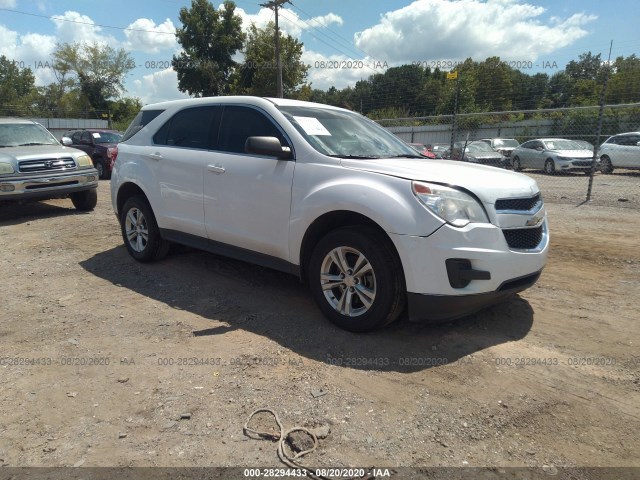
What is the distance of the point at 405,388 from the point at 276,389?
809 mm

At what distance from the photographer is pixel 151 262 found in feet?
18.6

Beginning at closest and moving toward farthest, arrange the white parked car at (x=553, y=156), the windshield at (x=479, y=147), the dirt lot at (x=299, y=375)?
1. the dirt lot at (x=299, y=375)
2. the white parked car at (x=553, y=156)
3. the windshield at (x=479, y=147)

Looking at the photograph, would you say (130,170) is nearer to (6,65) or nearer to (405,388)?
(405,388)

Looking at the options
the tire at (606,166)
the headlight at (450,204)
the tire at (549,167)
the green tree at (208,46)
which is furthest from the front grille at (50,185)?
the green tree at (208,46)

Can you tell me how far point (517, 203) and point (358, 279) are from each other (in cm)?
132

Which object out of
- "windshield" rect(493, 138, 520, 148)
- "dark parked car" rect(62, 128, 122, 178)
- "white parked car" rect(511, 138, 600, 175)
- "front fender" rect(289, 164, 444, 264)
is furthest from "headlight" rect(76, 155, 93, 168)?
"windshield" rect(493, 138, 520, 148)

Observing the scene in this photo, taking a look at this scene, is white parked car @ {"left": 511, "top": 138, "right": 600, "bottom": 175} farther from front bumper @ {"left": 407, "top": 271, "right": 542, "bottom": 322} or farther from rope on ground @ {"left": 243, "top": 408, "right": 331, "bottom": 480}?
rope on ground @ {"left": 243, "top": 408, "right": 331, "bottom": 480}

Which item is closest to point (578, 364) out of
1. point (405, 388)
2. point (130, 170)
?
point (405, 388)

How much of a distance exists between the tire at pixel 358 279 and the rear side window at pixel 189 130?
1.92 metres

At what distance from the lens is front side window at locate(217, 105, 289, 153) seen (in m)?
4.32

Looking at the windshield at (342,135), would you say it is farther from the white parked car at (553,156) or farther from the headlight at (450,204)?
the white parked car at (553,156)

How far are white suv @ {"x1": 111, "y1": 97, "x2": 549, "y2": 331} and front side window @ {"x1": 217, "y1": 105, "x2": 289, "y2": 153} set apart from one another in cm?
1

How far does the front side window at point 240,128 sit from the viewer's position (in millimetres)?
4324

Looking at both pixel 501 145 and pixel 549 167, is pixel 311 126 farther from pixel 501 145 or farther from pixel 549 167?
pixel 501 145
